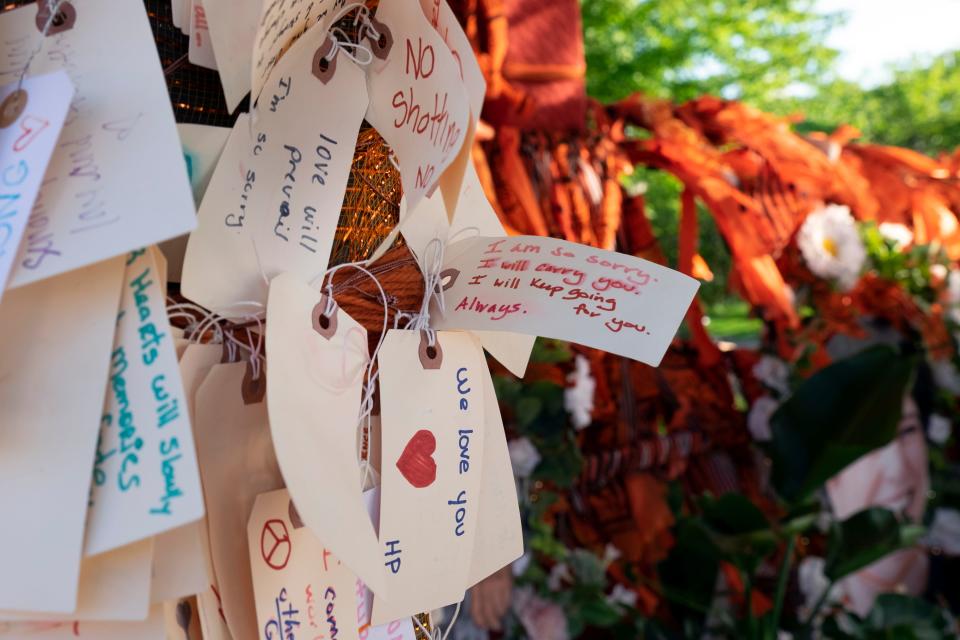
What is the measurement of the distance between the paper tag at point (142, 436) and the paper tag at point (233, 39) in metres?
0.08

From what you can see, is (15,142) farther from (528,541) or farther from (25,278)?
(528,541)

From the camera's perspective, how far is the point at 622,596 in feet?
4.15

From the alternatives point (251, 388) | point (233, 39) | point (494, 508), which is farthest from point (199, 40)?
point (494, 508)

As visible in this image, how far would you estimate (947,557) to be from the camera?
1738 mm

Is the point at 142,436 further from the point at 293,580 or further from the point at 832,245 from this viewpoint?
the point at 832,245

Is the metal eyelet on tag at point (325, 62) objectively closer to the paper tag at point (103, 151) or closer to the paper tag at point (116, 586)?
the paper tag at point (103, 151)

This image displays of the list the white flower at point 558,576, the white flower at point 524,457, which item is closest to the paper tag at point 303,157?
the white flower at point 524,457

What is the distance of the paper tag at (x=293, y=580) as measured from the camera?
1.10 feet

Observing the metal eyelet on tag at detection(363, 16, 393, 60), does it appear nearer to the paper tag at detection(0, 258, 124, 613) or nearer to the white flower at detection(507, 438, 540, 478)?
the paper tag at detection(0, 258, 124, 613)

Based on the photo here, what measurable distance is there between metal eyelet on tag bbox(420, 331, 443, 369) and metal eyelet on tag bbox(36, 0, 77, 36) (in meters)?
0.17

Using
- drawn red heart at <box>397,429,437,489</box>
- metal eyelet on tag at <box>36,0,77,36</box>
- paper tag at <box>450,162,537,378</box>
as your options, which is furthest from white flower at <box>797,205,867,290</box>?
metal eyelet on tag at <box>36,0,77,36</box>

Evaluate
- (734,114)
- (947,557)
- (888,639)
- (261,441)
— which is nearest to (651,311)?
(261,441)

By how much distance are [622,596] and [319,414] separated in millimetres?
1036

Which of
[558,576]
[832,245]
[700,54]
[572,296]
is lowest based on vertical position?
[700,54]
